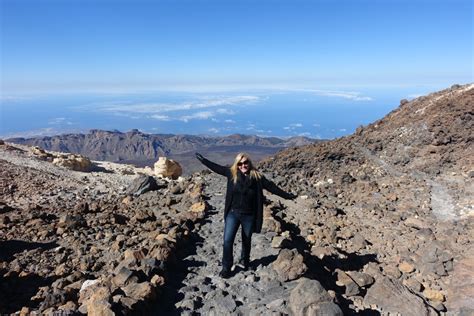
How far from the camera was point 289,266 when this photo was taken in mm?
6516

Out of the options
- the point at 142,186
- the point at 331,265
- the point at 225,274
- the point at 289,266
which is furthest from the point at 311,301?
the point at 142,186

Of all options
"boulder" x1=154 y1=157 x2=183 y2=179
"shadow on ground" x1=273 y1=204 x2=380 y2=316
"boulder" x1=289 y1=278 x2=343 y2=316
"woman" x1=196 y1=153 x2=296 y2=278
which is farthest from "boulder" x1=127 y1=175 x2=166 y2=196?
"boulder" x1=289 y1=278 x2=343 y2=316

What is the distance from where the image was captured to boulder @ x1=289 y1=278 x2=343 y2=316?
5090 mm

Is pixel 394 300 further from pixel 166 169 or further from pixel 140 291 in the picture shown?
pixel 166 169

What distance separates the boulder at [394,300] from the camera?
6513mm

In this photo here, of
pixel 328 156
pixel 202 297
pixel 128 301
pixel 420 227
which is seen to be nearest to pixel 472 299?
pixel 420 227

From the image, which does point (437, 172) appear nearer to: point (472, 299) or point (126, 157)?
point (472, 299)

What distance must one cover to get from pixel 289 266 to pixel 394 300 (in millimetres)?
1893

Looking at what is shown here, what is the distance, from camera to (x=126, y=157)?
15288 cm

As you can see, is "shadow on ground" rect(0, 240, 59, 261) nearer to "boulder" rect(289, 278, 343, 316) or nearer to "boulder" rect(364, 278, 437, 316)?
"boulder" rect(289, 278, 343, 316)

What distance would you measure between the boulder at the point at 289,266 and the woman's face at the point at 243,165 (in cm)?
166

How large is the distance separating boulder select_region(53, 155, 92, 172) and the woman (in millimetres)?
15568

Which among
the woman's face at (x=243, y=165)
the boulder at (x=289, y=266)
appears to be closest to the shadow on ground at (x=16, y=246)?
the woman's face at (x=243, y=165)

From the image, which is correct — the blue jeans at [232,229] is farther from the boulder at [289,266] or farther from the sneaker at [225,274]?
the boulder at [289,266]
